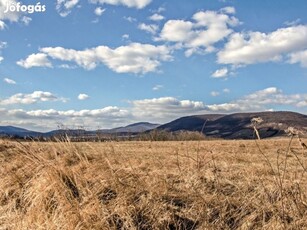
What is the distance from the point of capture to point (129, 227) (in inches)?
169

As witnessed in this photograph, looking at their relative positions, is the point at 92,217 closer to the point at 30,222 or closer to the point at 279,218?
the point at 30,222

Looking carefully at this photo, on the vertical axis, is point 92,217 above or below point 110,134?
below

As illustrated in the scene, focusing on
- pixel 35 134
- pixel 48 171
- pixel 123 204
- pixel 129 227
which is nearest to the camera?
pixel 129 227

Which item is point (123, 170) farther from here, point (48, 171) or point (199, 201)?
point (199, 201)

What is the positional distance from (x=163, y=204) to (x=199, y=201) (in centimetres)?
44

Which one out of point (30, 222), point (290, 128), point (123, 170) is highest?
point (290, 128)

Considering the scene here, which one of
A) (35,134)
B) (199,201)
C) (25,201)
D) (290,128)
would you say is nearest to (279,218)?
(199,201)

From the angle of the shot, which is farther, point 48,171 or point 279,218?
point 48,171

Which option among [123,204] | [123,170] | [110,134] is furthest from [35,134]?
[123,204]

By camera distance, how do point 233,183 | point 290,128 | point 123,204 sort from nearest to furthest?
point 290,128
point 123,204
point 233,183

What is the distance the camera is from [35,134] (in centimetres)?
772

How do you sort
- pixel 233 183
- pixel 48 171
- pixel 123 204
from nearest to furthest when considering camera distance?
pixel 123 204 < pixel 48 171 < pixel 233 183

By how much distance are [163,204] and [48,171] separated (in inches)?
69.9

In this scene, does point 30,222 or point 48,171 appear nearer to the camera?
point 30,222
